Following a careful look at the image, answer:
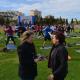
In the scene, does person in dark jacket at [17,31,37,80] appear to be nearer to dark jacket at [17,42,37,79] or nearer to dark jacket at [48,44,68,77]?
dark jacket at [17,42,37,79]

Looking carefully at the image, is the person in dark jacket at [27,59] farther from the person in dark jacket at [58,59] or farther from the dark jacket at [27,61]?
the person in dark jacket at [58,59]

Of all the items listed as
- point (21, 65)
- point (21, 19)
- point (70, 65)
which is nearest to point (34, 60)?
point (21, 65)

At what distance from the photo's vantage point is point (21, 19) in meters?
77.8

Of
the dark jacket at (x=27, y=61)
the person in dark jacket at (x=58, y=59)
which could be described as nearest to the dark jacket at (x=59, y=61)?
the person in dark jacket at (x=58, y=59)

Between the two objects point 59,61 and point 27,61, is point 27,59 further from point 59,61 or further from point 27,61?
point 59,61

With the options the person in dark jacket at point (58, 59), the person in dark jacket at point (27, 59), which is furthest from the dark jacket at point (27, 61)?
the person in dark jacket at point (58, 59)

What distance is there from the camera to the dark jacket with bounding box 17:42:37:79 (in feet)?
30.2

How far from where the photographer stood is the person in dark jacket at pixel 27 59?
9.20 m

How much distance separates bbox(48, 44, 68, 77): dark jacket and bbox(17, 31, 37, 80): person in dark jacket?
0.72 metres

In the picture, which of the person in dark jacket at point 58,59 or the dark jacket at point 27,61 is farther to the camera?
the dark jacket at point 27,61

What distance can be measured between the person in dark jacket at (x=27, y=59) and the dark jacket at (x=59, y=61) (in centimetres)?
72

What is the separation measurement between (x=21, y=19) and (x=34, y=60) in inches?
2703

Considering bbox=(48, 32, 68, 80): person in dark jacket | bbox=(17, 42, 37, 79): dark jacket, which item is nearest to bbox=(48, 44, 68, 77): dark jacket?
bbox=(48, 32, 68, 80): person in dark jacket

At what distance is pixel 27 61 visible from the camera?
926cm
